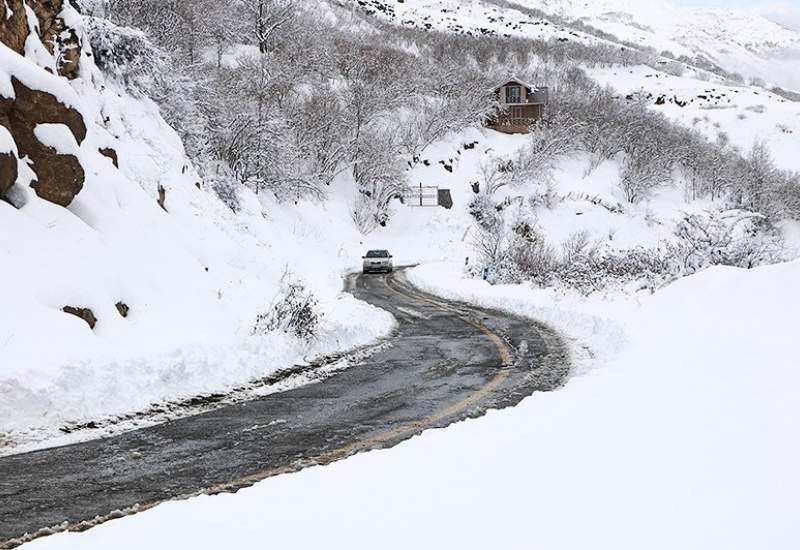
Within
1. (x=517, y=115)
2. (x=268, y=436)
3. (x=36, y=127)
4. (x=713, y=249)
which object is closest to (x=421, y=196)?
(x=517, y=115)

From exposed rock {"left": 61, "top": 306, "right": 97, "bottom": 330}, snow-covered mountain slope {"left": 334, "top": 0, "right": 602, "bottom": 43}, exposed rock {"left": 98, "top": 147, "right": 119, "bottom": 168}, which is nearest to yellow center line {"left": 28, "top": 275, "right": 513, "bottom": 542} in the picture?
exposed rock {"left": 61, "top": 306, "right": 97, "bottom": 330}

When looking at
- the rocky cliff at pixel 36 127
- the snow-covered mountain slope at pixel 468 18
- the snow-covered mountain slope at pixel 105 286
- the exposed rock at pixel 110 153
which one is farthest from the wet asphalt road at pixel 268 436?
the snow-covered mountain slope at pixel 468 18

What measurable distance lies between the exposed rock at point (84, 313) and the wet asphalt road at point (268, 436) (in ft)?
9.86

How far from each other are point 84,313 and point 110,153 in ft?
23.2

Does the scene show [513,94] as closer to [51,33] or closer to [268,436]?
[51,33]

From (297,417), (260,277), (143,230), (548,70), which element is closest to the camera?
(297,417)

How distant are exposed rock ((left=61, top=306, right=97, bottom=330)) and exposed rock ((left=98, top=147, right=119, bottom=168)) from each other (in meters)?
6.61

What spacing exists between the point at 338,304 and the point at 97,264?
7.72 meters

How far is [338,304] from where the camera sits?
1825cm

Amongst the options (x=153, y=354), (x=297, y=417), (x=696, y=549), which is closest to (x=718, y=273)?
(x=297, y=417)

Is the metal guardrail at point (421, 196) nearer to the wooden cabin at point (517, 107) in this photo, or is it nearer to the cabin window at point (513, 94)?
the wooden cabin at point (517, 107)

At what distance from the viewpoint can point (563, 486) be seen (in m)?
4.71

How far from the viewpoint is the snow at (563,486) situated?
3918mm

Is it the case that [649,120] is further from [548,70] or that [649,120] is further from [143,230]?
[143,230]
